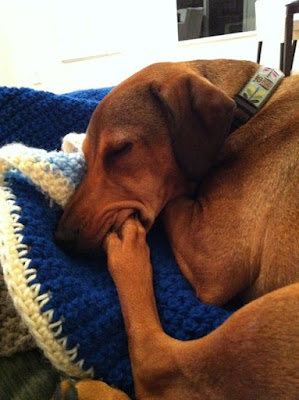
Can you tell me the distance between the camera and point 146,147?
1106 millimetres

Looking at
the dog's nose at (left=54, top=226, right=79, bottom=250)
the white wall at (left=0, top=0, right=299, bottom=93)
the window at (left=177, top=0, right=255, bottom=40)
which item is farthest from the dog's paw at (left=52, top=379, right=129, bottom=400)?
the window at (left=177, top=0, right=255, bottom=40)

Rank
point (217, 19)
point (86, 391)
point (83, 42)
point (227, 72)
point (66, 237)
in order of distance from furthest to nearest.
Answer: point (217, 19) < point (83, 42) < point (227, 72) < point (66, 237) < point (86, 391)

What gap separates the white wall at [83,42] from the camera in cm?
564

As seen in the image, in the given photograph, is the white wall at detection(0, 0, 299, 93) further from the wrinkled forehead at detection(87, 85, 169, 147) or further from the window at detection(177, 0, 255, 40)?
the wrinkled forehead at detection(87, 85, 169, 147)

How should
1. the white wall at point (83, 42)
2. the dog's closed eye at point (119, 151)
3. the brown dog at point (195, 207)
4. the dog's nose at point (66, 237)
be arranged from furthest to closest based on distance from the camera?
the white wall at point (83, 42) < the dog's closed eye at point (119, 151) < the dog's nose at point (66, 237) < the brown dog at point (195, 207)

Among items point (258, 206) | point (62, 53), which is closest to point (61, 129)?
point (258, 206)

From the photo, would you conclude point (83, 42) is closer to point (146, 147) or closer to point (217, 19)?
point (217, 19)

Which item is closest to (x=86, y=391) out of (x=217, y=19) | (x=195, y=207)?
(x=195, y=207)

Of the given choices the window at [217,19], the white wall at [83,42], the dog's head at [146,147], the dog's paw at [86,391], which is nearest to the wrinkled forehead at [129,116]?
the dog's head at [146,147]

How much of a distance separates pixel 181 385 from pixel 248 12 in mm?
6742

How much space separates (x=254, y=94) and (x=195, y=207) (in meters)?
0.33

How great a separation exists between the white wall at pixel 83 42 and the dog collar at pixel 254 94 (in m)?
4.69

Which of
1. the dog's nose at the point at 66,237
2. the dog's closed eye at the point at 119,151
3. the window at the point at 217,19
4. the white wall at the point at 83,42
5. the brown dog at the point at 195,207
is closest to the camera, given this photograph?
the brown dog at the point at 195,207

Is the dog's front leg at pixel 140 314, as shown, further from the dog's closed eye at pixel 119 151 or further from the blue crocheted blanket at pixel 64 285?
the dog's closed eye at pixel 119 151
